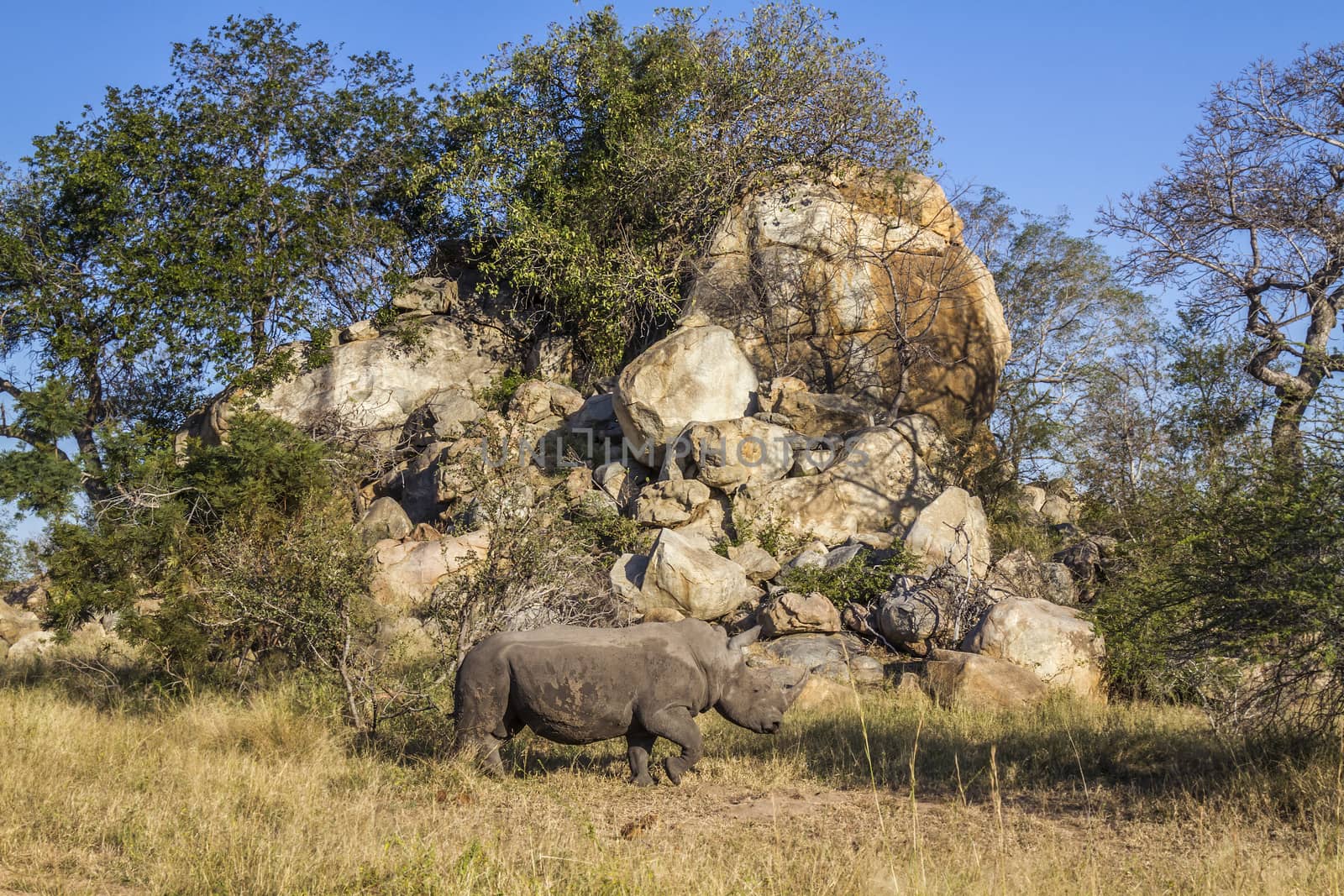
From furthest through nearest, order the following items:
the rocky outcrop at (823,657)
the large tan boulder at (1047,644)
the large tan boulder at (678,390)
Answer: the large tan boulder at (678,390) < the rocky outcrop at (823,657) < the large tan boulder at (1047,644)

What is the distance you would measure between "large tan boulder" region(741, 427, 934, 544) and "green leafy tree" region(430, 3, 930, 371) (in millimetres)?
6134

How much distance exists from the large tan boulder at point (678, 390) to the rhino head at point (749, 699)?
1049 centimetres

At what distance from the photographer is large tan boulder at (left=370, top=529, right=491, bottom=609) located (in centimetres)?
1493

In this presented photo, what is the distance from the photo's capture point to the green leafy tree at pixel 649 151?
21781 millimetres

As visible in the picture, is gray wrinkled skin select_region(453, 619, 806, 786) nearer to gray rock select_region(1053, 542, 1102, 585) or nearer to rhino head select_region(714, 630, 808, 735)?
rhino head select_region(714, 630, 808, 735)

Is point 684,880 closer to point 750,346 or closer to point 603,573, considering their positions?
point 603,573

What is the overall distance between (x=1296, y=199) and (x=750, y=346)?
32.1 feet


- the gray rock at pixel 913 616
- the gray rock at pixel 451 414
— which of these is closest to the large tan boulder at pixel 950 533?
the gray rock at pixel 913 616

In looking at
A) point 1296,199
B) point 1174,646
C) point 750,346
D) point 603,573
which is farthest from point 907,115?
point 1174,646

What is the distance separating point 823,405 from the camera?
59.4ft

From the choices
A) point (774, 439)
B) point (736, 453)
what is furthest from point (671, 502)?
point (774, 439)

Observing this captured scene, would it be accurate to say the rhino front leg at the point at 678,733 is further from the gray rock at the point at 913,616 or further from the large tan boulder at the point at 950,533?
the large tan boulder at the point at 950,533

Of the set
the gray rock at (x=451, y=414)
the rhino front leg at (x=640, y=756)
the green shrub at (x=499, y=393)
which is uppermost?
the green shrub at (x=499, y=393)

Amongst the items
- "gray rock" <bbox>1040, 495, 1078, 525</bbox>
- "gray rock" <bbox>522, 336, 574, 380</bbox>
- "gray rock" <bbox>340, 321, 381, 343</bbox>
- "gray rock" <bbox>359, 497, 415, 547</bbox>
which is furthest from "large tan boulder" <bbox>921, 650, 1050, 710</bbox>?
"gray rock" <bbox>340, 321, 381, 343</bbox>
